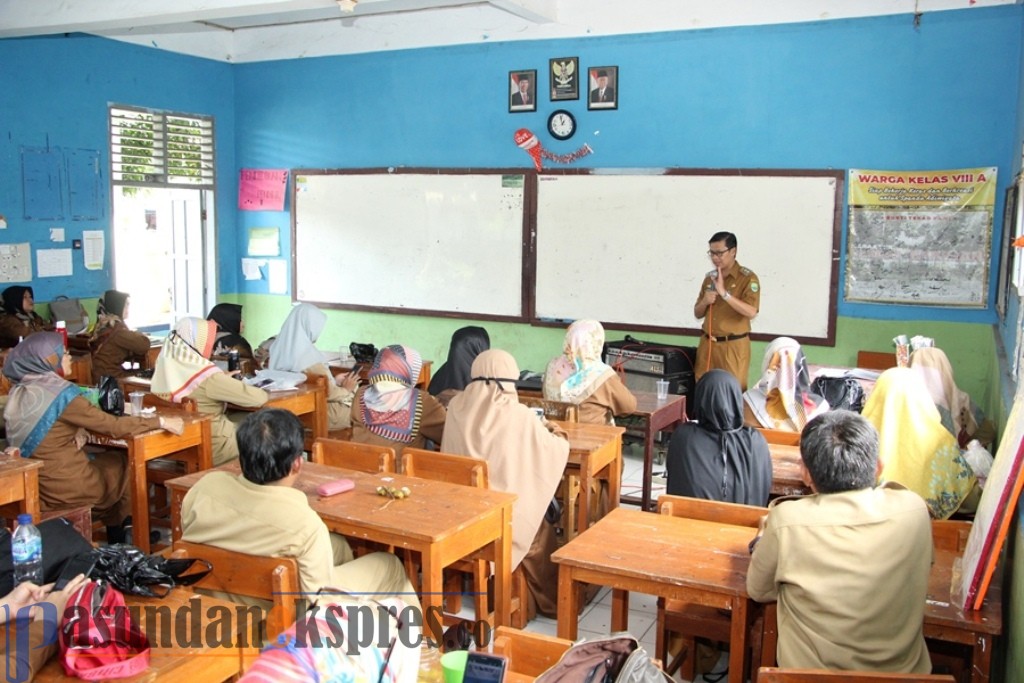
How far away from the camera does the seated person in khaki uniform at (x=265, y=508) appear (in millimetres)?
2736

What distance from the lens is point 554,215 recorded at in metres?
7.86

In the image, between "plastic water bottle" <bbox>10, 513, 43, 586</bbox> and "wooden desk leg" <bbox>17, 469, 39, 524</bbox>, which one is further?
"wooden desk leg" <bbox>17, 469, 39, 524</bbox>

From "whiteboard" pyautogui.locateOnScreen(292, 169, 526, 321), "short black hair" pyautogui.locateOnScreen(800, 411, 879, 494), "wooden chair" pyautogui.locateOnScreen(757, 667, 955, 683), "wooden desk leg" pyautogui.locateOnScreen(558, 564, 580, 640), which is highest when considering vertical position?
"whiteboard" pyautogui.locateOnScreen(292, 169, 526, 321)

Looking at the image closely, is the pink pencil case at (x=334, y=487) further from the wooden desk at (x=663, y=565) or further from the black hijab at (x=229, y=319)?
the black hijab at (x=229, y=319)

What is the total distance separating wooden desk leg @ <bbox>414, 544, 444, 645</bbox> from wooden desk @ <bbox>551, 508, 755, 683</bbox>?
0.41 m

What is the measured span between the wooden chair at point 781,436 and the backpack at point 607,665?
2590mm

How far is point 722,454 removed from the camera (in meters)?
3.65

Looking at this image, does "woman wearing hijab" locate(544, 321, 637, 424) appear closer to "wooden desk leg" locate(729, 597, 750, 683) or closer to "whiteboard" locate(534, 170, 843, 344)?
"wooden desk leg" locate(729, 597, 750, 683)

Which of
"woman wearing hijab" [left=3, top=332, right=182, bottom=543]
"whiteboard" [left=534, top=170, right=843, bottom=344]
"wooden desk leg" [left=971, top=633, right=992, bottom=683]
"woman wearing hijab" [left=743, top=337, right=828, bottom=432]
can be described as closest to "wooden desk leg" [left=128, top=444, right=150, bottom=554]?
"woman wearing hijab" [left=3, top=332, right=182, bottom=543]

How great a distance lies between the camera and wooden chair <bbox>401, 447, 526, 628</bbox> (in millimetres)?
3682

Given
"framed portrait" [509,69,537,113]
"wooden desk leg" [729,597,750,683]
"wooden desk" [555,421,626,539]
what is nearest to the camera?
"wooden desk leg" [729,597,750,683]

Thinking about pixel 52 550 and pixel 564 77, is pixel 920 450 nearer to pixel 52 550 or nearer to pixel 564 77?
pixel 52 550

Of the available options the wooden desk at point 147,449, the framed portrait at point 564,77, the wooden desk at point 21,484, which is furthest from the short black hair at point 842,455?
the framed portrait at point 564,77

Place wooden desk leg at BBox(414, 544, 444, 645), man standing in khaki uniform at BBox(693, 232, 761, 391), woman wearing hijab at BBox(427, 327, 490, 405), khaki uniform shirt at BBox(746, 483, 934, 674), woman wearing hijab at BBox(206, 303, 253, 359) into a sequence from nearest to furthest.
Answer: khaki uniform shirt at BBox(746, 483, 934, 674)
wooden desk leg at BBox(414, 544, 444, 645)
woman wearing hijab at BBox(427, 327, 490, 405)
man standing in khaki uniform at BBox(693, 232, 761, 391)
woman wearing hijab at BBox(206, 303, 253, 359)
